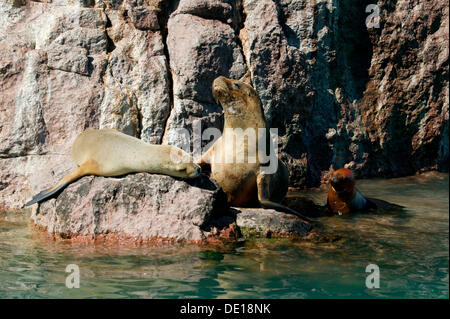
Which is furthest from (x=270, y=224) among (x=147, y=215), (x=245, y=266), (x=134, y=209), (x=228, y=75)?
(x=228, y=75)

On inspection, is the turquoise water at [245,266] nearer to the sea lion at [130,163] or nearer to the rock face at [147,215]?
the rock face at [147,215]

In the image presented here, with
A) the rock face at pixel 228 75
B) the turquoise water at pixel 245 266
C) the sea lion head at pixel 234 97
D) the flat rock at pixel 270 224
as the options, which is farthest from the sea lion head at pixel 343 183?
the rock face at pixel 228 75

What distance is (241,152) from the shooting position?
5.93 m

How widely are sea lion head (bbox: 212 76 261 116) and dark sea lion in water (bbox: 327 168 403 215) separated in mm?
1435

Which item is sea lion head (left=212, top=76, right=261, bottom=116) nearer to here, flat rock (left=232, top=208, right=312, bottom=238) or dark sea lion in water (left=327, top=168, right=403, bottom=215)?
flat rock (left=232, top=208, right=312, bottom=238)

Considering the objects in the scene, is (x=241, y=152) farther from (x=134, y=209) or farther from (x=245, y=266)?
(x=245, y=266)

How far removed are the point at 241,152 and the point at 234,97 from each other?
23.8 inches

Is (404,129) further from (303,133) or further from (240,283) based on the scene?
(240,283)

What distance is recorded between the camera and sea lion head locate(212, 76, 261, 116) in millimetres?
5969

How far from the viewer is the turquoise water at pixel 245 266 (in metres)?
3.84

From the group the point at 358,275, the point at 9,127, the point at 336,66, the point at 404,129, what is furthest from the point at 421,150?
the point at 9,127
